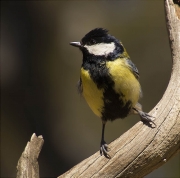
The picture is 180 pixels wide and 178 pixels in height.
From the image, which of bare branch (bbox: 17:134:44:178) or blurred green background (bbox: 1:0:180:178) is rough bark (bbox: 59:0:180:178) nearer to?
bare branch (bbox: 17:134:44:178)

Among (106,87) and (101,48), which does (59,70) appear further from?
(106,87)

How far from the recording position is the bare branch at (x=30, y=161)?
3006 millimetres

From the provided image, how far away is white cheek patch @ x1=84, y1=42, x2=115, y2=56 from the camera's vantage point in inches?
131

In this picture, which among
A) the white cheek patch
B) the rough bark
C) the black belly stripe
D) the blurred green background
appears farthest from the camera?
the blurred green background

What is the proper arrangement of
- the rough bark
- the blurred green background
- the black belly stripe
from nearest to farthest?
the rough bark, the black belly stripe, the blurred green background

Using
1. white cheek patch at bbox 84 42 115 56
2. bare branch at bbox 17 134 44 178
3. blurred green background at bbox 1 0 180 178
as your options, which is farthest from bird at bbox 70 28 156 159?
blurred green background at bbox 1 0 180 178

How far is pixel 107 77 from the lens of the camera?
3215 mm

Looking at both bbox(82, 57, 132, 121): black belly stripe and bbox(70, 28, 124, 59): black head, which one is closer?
bbox(82, 57, 132, 121): black belly stripe

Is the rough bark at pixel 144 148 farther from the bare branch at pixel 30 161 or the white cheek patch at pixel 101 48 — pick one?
the white cheek patch at pixel 101 48

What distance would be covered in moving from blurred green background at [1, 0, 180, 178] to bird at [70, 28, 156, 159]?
42.4 inches

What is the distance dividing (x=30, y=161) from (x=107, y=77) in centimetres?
81

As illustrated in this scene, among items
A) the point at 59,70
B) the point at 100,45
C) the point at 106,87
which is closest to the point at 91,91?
the point at 106,87

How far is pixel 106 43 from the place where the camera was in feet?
11.1

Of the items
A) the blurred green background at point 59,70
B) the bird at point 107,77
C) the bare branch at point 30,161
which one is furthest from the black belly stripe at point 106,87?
the blurred green background at point 59,70
